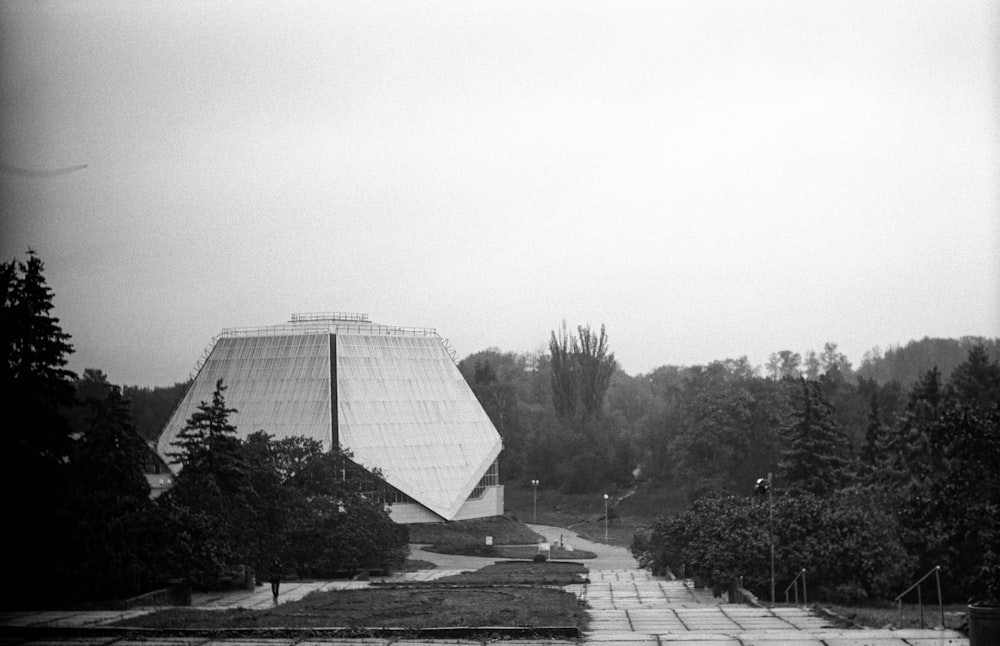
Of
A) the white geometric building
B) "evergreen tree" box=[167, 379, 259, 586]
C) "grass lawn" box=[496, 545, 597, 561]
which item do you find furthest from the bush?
the white geometric building

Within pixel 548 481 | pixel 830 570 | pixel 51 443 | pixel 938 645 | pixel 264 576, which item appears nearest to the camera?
pixel 938 645

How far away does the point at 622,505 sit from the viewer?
243 feet

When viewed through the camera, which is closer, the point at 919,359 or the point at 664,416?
the point at 664,416

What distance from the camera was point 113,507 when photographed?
88.0 ft

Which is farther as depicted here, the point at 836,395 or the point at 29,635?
the point at 836,395

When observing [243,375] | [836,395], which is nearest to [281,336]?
[243,375]

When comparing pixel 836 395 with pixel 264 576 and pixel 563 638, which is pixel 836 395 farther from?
pixel 563 638

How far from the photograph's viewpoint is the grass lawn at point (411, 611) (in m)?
18.3

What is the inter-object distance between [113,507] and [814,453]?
3279cm

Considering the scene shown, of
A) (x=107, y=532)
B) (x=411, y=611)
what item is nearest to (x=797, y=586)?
(x=411, y=611)

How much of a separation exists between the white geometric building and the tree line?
24181 mm

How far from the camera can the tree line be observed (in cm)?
2283

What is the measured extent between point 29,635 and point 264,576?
17.9 meters

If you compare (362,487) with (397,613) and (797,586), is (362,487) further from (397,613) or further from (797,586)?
(397,613)
